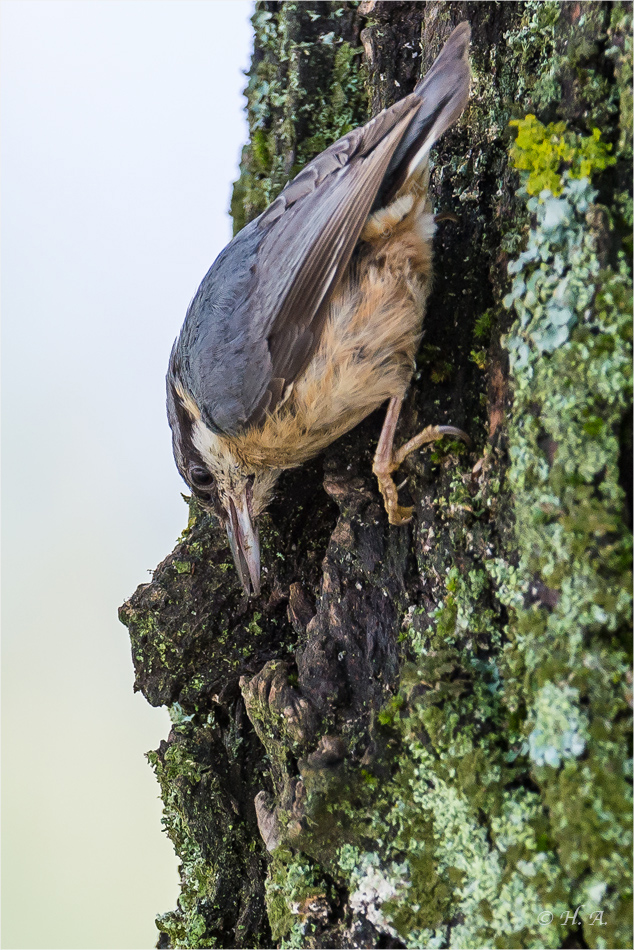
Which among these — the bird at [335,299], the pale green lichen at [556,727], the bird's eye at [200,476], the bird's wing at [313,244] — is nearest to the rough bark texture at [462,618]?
the pale green lichen at [556,727]

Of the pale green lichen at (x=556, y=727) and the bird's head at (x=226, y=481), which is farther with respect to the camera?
the bird's head at (x=226, y=481)

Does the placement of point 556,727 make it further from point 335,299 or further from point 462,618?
point 335,299

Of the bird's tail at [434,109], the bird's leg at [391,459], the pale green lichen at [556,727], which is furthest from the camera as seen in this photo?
the bird's leg at [391,459]

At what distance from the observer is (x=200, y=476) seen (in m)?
2.64

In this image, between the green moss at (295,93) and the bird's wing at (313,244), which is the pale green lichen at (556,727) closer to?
the bird's wing at (313,244)

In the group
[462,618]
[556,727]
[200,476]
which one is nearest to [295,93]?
[200,476]

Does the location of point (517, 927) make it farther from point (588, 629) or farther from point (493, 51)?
point (493, 51)

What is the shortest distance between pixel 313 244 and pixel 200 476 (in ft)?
2.92

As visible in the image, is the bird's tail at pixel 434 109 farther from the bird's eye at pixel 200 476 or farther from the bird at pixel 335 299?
the bird's eye at pixel 200 476

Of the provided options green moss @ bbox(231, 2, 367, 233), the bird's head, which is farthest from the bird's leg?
green moss @ bbox(231, 2, 367, 233)

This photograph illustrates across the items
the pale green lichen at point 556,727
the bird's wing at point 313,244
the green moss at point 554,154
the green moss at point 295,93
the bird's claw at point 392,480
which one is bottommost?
the pale green lichen at point 556,727

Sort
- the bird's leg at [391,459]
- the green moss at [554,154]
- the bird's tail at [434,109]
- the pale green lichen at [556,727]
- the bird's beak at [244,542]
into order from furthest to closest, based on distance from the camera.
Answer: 1. the bird's beak at [244,542]
2. the bird's leg at [391,459]
3. the bird's tail at [434,109]
4. the green moss at [554,154]
5. the pale green lichen at [556,727]

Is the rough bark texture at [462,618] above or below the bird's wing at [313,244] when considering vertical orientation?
below

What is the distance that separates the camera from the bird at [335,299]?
2.11 m
